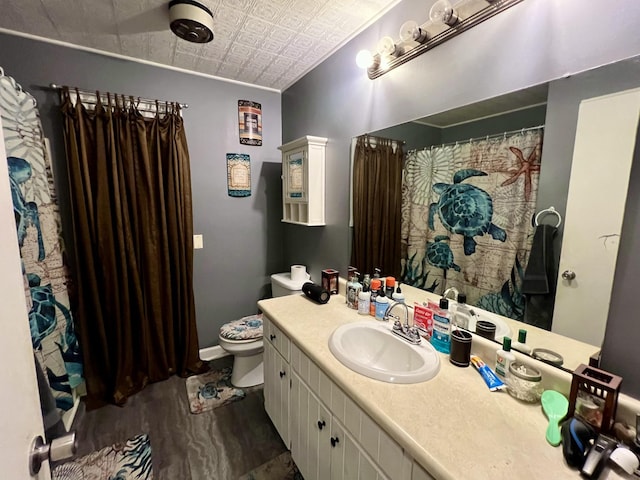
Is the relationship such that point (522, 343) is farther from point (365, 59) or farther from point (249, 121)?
point (249, 121)

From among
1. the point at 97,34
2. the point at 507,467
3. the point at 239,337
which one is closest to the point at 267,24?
the point at 97,34

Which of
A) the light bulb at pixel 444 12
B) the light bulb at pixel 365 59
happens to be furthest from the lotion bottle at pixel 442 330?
the light bulb at pixel 365 59

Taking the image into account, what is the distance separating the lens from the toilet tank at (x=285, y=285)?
85.7 inches

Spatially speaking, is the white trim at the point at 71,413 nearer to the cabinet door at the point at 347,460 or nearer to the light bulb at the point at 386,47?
the cabinet door at the point at 347,460

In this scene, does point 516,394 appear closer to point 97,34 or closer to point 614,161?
point 614,161

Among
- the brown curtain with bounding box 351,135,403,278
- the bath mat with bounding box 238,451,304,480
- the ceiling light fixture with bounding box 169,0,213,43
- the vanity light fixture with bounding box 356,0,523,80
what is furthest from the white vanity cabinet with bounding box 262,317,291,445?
the ceiling light fixture with bounding box 169,0,213,43

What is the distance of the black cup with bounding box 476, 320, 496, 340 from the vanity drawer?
82cm

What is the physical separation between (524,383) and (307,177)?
1585 millimetres

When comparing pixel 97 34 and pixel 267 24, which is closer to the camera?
pixel 267 24

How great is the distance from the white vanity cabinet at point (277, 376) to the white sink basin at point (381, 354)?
1.02 feet

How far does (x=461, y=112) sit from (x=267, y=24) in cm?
114

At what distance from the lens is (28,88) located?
1743mm

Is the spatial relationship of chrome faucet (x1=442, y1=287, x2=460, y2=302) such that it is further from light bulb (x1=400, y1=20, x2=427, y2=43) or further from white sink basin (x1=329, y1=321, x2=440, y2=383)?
light bulb (x1=400, y1=20, x2=427, y2=43)

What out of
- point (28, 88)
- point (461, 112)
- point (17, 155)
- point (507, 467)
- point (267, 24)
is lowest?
point (507, 467)
